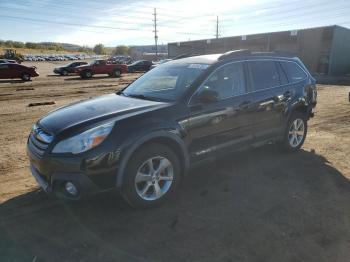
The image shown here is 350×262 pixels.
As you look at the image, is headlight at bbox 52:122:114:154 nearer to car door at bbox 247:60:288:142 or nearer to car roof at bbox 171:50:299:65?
car roof at bbox 171:50:299:65

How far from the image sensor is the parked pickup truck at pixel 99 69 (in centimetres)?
3005

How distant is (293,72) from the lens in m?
6.56

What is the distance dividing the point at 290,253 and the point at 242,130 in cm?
224

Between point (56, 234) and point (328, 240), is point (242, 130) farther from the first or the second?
point (56, 234)

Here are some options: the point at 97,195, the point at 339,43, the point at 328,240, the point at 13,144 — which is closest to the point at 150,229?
the point at 97,195

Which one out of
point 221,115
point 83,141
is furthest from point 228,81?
point 83,141

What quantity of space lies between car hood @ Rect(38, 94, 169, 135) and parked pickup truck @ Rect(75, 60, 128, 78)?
26121mm

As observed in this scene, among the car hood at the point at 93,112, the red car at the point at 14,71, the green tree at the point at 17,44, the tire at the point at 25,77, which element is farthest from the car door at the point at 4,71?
the green tree at the point at 17,44

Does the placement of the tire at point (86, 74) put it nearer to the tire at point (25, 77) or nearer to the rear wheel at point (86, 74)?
the rear wheel at point (86, 74)

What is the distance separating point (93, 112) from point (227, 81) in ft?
6.61

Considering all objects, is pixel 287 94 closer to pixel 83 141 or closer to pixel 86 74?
pixel 83 141

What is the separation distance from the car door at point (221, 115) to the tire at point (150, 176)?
0.40 metres

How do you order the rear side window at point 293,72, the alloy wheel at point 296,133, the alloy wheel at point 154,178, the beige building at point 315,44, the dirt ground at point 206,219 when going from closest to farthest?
the dirt ground at point 206,219 → the alloy wheel at point 154,178 → the rear side window at point 293,72 → the alloy wheel at point 296,133 → the beige building at point 315,44

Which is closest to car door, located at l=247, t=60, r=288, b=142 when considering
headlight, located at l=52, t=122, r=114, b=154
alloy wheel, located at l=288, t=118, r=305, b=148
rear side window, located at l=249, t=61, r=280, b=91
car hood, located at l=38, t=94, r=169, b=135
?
rear side window, located at l=249, t=61, r=280, b=91
